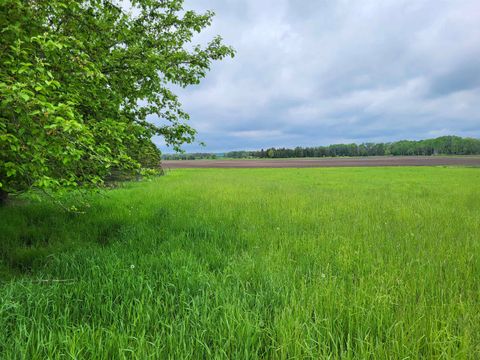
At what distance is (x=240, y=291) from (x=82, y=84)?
4403 millimetres

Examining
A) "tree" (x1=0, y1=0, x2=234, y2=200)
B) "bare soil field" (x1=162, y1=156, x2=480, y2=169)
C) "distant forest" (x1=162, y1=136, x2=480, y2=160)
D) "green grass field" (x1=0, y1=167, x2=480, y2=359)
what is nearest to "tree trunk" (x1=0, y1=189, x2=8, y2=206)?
"green grass field" (x1=0, y1=167, x2=480, y2=359)

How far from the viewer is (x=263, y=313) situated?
10.1ft

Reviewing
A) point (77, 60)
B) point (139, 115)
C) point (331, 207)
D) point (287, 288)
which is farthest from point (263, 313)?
point (331, 207)

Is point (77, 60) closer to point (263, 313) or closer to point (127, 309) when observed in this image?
point (127, 309)

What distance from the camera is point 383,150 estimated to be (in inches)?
6900

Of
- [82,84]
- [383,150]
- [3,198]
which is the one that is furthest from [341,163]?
[383,150]

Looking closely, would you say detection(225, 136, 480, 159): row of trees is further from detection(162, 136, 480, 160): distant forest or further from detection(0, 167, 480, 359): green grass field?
detection(0, 167, 480, 359): green grass field

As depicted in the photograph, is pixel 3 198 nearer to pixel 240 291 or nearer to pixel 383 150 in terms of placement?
pixel 240 291

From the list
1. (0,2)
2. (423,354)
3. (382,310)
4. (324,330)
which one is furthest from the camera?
(0,2)

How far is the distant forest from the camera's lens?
15325 centimetres

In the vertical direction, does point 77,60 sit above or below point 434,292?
above

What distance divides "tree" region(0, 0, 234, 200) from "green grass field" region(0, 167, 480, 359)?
4.88ft

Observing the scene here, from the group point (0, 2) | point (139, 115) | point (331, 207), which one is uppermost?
point (0, 2)

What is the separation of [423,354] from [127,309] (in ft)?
10.7
